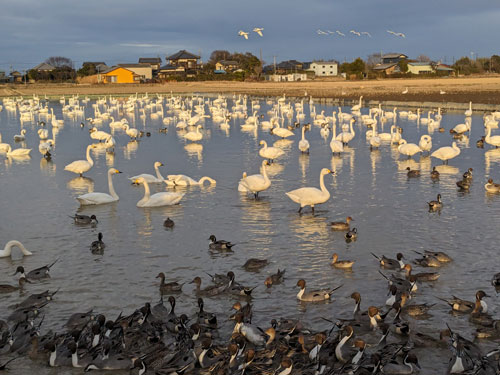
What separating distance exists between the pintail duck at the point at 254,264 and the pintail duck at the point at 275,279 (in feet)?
2.20

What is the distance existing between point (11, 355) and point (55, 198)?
1114 cm

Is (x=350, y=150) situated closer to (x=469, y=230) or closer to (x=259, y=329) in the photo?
(x=469, y=230)

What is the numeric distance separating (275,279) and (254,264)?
2.93 feet

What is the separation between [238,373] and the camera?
827cm

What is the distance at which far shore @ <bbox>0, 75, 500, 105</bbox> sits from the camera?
68.3 metres

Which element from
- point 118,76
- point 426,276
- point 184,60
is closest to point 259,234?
point 426,276

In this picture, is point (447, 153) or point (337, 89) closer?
point (447, 153)

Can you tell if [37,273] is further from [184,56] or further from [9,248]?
[184,56]

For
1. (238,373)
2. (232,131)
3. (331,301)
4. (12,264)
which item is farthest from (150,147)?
(238,373)

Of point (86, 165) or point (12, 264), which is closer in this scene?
point (12, 264)

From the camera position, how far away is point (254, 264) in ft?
41.2

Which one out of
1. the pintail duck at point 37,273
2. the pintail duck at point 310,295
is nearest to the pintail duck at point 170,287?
the pintail duck at point 310,295

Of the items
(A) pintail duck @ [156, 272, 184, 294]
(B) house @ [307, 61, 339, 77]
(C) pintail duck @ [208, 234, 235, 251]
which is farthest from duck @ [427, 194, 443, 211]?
(B) house @ [307, 61, 339, 77]

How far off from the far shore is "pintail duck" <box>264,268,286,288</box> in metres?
50.0
